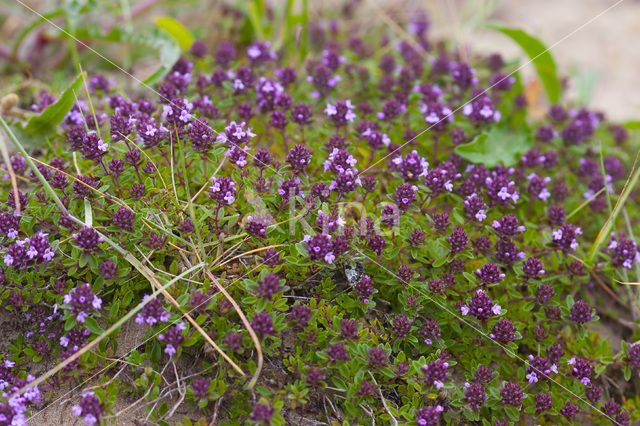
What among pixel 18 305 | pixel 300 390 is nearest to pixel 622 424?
pixel 300 390

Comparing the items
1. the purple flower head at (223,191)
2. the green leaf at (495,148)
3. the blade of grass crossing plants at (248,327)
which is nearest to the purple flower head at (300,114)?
the purple flower head at (223,191)

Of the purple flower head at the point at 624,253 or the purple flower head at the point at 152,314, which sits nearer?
the purple flower head at the point at 152,314

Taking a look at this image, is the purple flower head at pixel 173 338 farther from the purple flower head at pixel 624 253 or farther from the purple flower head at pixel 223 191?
the purple flower head at pixel 624 253

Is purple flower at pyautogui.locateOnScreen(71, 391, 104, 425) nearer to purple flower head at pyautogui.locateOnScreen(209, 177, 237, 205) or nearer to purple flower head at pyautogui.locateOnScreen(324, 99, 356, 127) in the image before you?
purple flower head at pyautogui.locateOnScreen(209, 177, 237, 205)

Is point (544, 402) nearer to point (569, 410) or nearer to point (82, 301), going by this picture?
point (569, 410)

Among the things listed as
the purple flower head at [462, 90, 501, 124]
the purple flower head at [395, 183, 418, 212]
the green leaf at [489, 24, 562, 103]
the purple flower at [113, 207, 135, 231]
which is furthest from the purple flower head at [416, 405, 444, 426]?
the green leaf at [489, 24, 562, 103]
